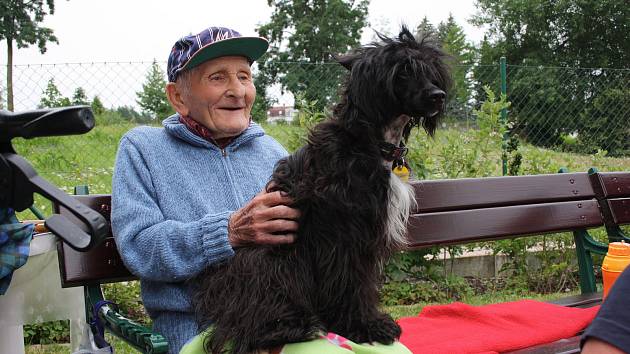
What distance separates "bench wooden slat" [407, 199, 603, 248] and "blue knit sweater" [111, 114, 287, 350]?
104cm

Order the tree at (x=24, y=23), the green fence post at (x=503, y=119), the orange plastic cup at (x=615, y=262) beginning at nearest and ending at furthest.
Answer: the orange plastic cup at (x=615, y=262) → the green fence post at (x=503, y=119) → the tree at (x=24, y=23)

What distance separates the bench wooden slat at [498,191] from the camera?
10.3 ft

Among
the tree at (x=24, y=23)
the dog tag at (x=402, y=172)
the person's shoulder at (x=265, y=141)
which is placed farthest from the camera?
the tree at (x=24, y=23)

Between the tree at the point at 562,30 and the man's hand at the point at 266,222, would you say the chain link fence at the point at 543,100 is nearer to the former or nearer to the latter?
the man's hand at the point at 266,222

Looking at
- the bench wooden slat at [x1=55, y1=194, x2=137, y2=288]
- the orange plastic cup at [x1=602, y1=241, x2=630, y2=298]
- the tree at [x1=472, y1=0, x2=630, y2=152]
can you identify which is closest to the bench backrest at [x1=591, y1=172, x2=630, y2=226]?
the orange plastic cup at [x1=602, y1=241, x2=630, y2=298]

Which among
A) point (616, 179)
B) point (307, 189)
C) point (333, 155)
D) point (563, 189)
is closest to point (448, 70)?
point (333, 155)

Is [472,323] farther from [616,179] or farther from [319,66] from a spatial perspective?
[319,66]

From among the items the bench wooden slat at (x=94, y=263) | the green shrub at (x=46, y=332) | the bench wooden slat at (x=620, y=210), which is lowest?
the green shrub at (x=46, y=332)

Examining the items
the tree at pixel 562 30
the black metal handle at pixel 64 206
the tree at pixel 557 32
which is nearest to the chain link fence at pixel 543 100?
Result: the black metal handle at pixel 64 206

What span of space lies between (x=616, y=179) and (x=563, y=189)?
0.43 m

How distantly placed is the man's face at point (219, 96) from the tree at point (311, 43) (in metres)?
0.40

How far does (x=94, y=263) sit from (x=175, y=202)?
438mm

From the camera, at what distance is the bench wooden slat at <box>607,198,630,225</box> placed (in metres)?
3.68

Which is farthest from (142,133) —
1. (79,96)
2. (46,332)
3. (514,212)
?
(79,96)
